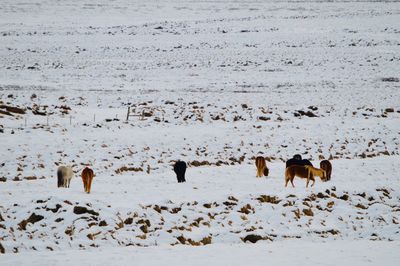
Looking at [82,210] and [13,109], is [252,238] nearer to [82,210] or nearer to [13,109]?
[82,210]

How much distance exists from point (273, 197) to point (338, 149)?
380 inches

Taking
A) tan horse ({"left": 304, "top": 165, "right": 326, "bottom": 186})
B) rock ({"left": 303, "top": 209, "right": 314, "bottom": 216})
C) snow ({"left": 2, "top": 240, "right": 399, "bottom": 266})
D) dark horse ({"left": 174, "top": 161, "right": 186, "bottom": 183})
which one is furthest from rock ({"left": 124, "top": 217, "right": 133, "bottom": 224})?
tan horse ({"left": 304, "top": 165, "right": 326, "bottom": 186})

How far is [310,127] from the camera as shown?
23703 mm

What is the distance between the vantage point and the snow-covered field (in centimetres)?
954

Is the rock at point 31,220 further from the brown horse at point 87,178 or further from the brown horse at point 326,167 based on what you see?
the brown horse at point 326,167

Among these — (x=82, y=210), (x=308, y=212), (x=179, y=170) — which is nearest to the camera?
(x=82, y=210)

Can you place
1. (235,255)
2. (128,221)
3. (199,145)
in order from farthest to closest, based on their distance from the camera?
(199,145) → (128,221) → (235,255)

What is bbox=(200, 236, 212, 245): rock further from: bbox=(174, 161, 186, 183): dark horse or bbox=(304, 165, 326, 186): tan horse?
bbox=(304, 165, 326, 186): tan horse

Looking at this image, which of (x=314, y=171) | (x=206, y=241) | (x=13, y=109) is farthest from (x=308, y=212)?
(x=13, y=109)

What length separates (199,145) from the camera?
2044cm

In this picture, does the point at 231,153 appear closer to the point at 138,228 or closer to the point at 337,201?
the point at 337,201

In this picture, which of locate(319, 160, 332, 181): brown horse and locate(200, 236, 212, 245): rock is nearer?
locate(200, 236, 212, 245): rock

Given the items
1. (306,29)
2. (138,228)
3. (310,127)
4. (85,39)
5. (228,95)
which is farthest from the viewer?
(306,29)

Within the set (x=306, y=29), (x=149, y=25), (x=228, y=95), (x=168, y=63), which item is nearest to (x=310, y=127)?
(x=228, y=95)
